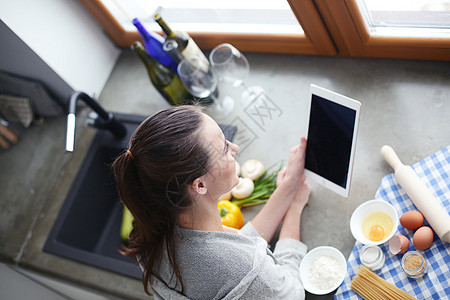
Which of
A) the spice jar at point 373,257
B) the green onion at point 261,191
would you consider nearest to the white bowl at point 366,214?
the spice jar at point 373,257

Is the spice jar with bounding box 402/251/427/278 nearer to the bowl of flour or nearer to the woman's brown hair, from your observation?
the bowl of flour

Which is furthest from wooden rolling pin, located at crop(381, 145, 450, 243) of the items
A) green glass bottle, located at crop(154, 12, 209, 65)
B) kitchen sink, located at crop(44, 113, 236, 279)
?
kitchen sink, located at crop(44, 113, 236, 279)

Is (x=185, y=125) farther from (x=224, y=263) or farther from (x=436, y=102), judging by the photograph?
(x=436, y=102)

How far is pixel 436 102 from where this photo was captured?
1167 mm

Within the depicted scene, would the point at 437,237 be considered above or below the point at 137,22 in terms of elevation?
below

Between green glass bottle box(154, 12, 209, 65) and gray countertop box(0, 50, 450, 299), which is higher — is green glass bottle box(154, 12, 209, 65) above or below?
above

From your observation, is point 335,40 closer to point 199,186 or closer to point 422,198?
point 422,198

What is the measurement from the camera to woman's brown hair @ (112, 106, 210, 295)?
840 millimetres

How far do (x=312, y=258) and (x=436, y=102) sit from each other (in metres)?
0.56

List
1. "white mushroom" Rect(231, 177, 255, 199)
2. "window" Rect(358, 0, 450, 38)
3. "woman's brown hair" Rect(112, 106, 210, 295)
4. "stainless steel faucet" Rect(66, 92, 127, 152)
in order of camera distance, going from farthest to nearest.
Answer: "stainless steel faucet" Rect(66, 92, 127, 152) → "white mushroom" Rect(231, 177, 255, 199) → "window" Rect(358, 0, 450, 38) → "woman's brown hair" Rect(112, 106, 210, 295)

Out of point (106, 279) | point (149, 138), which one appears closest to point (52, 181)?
point (106, 279)

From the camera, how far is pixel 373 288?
956 millimetres

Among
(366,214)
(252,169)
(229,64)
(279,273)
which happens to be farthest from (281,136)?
(279,273)

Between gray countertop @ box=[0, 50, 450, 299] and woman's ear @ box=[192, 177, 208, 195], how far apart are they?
392 millimetres
